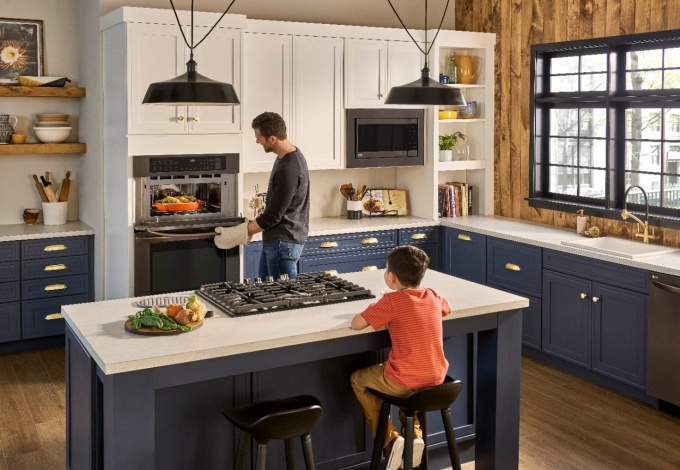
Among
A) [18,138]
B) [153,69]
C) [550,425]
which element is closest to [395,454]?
[550,425]

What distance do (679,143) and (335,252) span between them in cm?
248

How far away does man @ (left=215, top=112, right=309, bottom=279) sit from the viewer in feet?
16.3

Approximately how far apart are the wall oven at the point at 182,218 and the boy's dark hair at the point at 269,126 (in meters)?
1.00

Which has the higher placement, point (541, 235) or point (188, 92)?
point (188, 92)

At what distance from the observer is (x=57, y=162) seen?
6531mm

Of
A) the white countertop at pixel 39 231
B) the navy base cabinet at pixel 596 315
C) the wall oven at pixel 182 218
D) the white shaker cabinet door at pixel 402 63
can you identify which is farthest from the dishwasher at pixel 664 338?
the white countertop at pixel 39 231

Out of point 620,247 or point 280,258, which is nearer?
point 280,258

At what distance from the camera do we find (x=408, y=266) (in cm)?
352

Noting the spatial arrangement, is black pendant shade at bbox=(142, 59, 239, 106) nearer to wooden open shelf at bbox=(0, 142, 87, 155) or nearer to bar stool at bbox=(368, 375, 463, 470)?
bar stool at bbox=(368, 375, 463, 470)

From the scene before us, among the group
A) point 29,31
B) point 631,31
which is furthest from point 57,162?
point 631,31

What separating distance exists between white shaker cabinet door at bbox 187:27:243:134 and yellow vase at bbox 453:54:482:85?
1.98 metres

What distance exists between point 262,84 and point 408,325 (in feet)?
10.3

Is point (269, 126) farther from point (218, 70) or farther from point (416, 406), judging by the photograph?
point (416, 406)

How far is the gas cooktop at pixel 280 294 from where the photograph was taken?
147 inches
